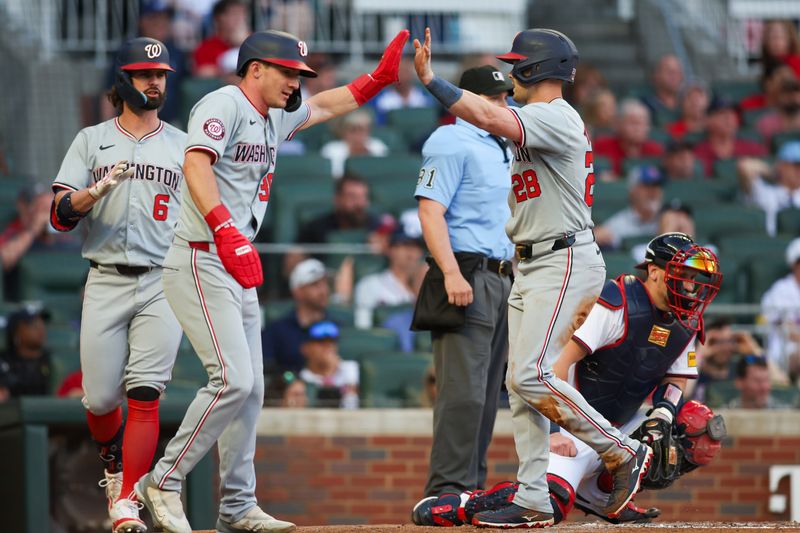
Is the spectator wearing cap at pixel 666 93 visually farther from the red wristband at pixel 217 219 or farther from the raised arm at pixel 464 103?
the red wristband at pixel 217 219

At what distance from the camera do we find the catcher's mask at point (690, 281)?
5648 mm

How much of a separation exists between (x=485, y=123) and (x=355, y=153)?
5564mm

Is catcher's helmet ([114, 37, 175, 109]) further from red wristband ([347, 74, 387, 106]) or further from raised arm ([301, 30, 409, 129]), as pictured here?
red wristband ([347, 74, 387, 106])

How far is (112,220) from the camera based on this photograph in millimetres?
5598

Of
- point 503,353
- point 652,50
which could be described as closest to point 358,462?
point 503,353

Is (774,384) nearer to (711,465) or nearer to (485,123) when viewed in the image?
(711,465)

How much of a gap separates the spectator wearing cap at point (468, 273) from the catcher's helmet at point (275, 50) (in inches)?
39.8

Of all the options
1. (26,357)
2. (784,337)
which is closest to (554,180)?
(784,337)

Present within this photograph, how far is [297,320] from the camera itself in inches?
328

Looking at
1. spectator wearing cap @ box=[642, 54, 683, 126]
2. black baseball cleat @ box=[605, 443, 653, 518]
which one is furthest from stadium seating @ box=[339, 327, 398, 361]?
spectator wearing cap @ box=[642, 54, 683, 126]

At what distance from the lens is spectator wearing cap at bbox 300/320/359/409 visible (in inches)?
321

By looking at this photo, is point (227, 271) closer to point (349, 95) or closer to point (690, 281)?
point (349, 95)

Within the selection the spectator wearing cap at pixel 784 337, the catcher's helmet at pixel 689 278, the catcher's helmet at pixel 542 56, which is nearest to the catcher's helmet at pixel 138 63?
the catcher's helmet at pixel 542 56

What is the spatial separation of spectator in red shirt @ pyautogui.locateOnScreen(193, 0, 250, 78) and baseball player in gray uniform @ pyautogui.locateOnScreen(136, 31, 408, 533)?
234 inches
